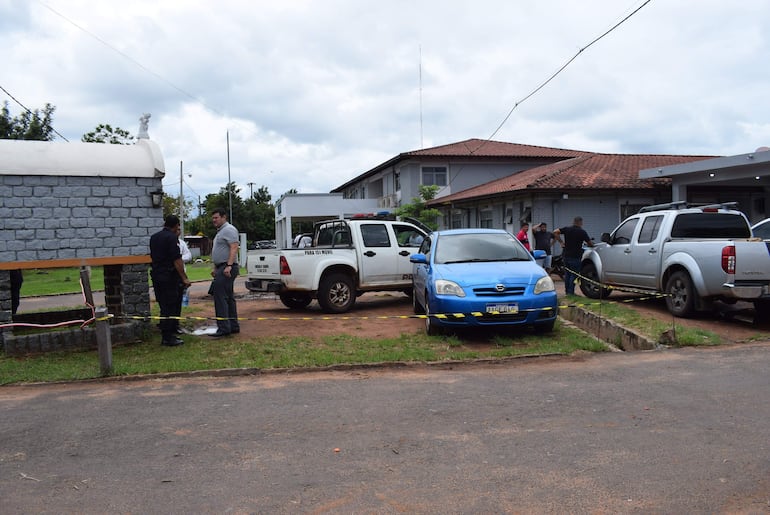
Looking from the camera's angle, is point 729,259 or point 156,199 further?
point 156,199

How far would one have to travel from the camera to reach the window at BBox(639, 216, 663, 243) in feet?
35.9

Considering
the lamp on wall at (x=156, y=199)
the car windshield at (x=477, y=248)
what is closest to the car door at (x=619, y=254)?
the car windshield at (x=477, y=248)

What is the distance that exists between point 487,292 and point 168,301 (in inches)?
178

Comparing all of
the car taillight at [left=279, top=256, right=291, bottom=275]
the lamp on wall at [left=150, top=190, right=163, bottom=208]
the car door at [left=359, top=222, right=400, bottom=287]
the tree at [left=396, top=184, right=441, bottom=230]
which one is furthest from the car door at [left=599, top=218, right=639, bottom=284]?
the tree at [left=396, top=184, right=441, bottom=230]

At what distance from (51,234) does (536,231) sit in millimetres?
9924

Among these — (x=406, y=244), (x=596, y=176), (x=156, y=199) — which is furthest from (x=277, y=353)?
(x=596, y=176)

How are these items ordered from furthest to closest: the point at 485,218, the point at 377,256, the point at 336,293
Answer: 1. the point at 485,218
2. the point at 377,256
3. the point at 336,293

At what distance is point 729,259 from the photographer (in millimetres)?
9172

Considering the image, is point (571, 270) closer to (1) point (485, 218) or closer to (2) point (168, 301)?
(2) point (168, 301)

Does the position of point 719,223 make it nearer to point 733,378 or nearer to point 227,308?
point 733,378

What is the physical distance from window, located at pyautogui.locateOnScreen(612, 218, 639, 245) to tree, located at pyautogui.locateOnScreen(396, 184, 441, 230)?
13786mm

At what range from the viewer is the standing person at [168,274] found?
357 inches

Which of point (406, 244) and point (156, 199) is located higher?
point (156, 199)

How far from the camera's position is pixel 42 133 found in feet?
99.0
